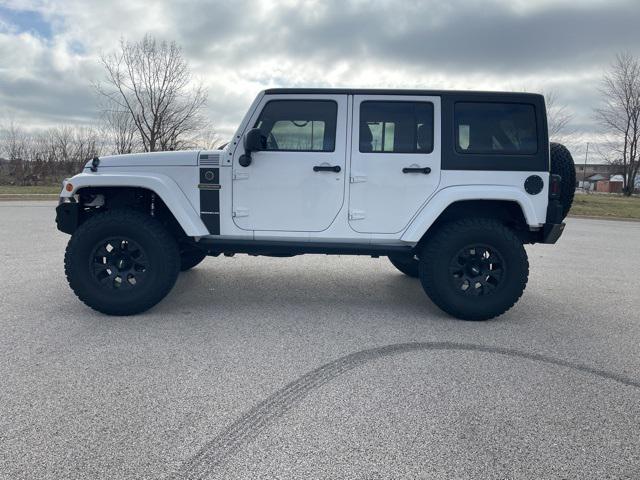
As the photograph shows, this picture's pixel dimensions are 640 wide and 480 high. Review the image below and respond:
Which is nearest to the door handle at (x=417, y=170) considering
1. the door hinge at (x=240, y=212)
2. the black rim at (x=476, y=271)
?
the black rim at (x=476, y=271)

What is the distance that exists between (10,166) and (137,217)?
28004 mm

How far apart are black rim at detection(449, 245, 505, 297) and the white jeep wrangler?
0.03 ft

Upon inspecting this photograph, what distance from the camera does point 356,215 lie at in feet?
13.5

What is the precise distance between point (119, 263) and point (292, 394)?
2364 millimetres

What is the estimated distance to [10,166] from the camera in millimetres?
26250

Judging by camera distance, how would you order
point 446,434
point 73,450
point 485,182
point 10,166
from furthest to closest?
point 10,166, point 485,182, point 446,434, point 73,450

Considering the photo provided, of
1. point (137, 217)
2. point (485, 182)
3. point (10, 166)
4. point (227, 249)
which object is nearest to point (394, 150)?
point (485, 182)

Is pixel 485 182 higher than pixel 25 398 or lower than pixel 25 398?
higher

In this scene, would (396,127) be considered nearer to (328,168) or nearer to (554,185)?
(328,168)

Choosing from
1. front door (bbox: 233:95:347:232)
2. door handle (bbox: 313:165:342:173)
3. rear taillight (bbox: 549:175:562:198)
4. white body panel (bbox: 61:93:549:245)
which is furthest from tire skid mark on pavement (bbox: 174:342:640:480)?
door handle (bbox: 313:165:342:173)

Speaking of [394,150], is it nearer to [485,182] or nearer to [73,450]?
[485,182]

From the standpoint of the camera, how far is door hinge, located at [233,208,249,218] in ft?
13.6

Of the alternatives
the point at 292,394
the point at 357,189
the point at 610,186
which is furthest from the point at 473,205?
the point at 610,186

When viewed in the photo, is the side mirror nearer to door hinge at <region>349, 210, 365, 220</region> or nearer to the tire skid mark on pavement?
door hinge at <region>349, 210, 365, 220</region>
